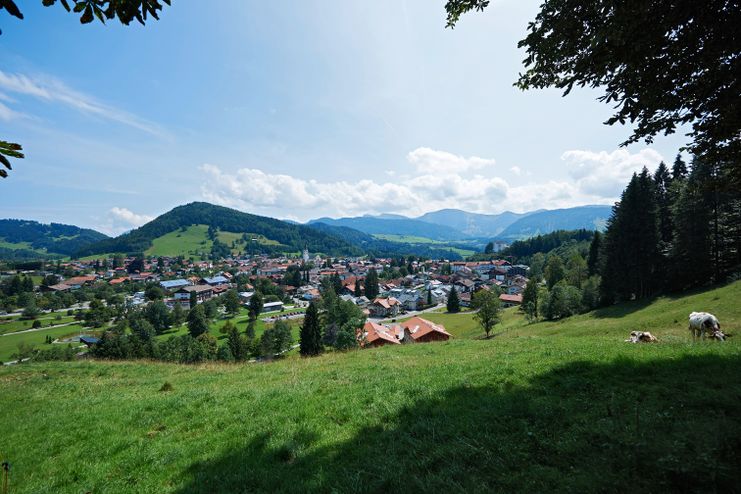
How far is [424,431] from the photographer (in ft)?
19.2

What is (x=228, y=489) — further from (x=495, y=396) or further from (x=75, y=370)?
(x=75, y=370)

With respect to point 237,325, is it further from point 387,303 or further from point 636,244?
point 636,244

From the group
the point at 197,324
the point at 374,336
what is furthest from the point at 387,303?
the point at 374,336

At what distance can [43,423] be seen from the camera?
8.98 metres

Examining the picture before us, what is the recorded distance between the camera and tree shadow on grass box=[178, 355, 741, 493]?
3.74m

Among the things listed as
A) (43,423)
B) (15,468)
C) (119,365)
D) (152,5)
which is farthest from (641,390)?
(119,365)

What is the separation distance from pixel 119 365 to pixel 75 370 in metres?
1.86

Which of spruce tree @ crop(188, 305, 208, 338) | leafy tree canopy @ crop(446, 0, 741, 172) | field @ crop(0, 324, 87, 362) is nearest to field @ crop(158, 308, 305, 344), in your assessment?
spruce tree @ crop(188, 305, 208, 338)

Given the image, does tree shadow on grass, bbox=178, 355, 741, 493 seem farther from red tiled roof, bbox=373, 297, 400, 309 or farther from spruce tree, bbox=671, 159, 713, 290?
red tiled roof, bbox=373, 297, 400, 309

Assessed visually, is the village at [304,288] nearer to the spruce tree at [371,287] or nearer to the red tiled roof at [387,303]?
the spruce tree at [371,287]

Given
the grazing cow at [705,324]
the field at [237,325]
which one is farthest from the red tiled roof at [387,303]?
the grazing cow at [705,324]

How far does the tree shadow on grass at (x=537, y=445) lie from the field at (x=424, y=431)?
0.03 metres

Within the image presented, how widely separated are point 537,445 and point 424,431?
1.90m

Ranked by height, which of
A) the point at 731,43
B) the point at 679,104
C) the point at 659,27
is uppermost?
the point at 659,27
